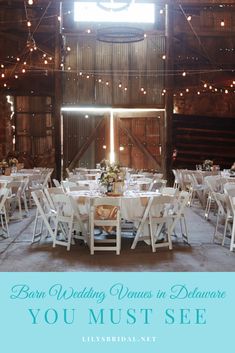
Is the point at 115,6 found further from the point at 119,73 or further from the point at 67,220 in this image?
the point at 119,73

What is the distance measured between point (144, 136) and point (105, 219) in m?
9.93

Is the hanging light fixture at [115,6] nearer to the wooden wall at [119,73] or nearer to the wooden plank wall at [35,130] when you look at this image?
the wooden wall at [119,73]

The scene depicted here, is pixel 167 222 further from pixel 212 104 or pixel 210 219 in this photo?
Result: pixel 212 104

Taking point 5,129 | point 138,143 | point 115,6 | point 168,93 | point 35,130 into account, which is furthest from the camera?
point 35,130

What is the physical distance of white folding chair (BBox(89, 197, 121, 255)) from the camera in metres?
6.77

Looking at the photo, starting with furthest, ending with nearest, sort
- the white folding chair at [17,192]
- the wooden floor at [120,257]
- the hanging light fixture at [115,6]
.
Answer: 1. the white folding chair at [17,192]
2. the hanging light fixture at [115,6]
3. the wooden floor at [120,257]

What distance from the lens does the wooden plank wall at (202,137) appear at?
64.1 ft

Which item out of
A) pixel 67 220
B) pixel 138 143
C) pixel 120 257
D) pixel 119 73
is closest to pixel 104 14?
pixel 119 73

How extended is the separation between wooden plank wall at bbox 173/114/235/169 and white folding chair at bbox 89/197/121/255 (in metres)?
12.3

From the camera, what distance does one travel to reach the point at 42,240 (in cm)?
798

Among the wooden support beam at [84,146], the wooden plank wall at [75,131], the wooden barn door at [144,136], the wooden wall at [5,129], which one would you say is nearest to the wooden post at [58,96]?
the wooden plank wall at [75,131]

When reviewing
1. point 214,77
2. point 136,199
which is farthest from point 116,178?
point 214,77

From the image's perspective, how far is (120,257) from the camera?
6.87 meters

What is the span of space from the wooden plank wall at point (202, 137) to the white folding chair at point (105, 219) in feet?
40.3
